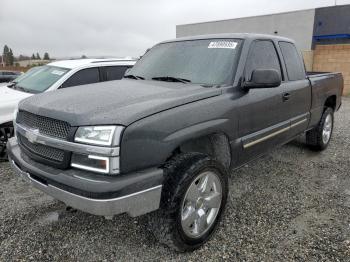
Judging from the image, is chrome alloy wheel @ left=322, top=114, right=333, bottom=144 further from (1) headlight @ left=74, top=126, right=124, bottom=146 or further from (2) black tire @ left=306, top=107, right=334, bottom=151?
(1) headlight @ left=74, top=126, right=124, bottom=146

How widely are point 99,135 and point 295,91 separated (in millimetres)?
2824

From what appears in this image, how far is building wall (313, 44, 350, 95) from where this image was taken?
1252 centimetres

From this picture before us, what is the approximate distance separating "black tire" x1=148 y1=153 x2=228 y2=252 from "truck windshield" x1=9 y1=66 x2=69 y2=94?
3.68m

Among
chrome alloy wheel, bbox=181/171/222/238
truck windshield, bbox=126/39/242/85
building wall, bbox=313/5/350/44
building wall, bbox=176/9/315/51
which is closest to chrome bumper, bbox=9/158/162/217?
chrome alloy wheel, bbox=181/171/222/238

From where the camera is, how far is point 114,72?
20.4ft

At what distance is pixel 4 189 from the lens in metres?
4.04

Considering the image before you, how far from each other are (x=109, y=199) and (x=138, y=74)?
6.62 feet

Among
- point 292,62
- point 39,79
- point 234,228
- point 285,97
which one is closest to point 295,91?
point 285,97

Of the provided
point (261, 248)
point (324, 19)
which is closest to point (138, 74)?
point (261, 248)

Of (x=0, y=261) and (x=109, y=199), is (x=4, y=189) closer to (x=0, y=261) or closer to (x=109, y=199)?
(x=0, y=261)

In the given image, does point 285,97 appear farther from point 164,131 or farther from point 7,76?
point 7,76

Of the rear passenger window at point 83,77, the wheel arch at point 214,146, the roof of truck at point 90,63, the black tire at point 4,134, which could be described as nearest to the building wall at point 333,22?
the roof of truck at point 90,63

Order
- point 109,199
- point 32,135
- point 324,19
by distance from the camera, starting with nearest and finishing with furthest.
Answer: point 109,199
point 32,135
point 324,19

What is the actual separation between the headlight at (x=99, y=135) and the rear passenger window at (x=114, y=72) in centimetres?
395
